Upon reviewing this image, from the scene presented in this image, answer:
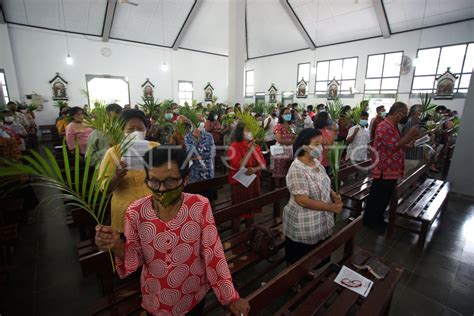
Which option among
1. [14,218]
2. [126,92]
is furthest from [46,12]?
[14,218]

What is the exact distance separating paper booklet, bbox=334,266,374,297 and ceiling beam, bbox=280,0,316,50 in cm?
1370

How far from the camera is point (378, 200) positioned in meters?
3.59

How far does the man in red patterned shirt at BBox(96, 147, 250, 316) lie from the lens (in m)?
1.21

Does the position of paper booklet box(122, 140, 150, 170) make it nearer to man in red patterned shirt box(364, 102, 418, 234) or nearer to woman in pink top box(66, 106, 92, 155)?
woman in pink top box(66, 106, 92, 155)

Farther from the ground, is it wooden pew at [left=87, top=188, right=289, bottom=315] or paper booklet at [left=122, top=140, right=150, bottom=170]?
paper booklet at [left=122, top=140, right=150, bottom=170]

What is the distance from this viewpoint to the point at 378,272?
2066 mm

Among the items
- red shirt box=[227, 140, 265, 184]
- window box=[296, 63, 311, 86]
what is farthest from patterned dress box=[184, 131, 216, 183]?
window box=[296, 63, 311, 86]

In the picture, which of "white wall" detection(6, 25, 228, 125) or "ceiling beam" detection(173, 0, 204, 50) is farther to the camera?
"ceiling beam" detection(173, 0, 204, 50)

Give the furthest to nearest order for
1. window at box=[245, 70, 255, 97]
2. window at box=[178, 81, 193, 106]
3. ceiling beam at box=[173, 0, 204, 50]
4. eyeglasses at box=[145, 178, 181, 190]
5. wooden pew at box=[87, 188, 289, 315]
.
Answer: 1. window at box=[245, 70, 255, 97]
2. window at box=[178, 81, 193, 106]
3. ceiling beam at box=[173, 0, 204, 50]
4. wooden pew at box=[87, 188, 289, 315]
5. eyeglasses at box=[145, 178, 181, 190]

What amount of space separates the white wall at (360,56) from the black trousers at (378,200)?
414 inches

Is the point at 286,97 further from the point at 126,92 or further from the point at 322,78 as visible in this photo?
the point at 126,92

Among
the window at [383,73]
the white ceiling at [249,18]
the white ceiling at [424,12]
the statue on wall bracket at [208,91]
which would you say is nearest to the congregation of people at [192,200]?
the white ceiling at [424,12]

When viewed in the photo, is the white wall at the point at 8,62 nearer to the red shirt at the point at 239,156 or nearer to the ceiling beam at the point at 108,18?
the ceiling beam at the point at 108,18

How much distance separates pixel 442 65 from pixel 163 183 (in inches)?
574
